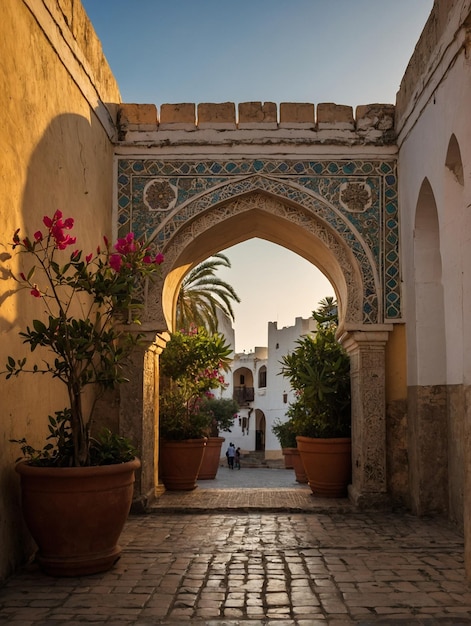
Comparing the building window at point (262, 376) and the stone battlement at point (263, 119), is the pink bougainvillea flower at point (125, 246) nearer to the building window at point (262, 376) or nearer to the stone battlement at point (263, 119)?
the stone battlement at point (263, 119)

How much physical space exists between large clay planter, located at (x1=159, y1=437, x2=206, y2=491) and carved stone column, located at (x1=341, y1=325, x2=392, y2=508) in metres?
2.20

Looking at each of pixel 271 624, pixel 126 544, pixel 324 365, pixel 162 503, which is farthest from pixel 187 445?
pixel 271 624

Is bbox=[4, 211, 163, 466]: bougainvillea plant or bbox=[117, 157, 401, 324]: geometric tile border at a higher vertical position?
bbox=[117, 157, 401, 324]: geometric tile border

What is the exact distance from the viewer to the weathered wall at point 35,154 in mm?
4906

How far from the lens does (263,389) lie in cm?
4147

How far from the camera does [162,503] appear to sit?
800 cm

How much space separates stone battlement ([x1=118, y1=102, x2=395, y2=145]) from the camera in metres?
8.34

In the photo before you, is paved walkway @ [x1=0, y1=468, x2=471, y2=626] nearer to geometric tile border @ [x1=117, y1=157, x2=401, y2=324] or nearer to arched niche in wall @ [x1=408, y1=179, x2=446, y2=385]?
arched niche in wall @ [x1=408, y1=179, x2=446, y2=385]

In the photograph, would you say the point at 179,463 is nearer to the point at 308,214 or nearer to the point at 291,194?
the point at 308,214

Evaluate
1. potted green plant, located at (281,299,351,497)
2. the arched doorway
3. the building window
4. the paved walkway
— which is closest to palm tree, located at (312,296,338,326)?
potted green plant, located at (281,299,351,497)

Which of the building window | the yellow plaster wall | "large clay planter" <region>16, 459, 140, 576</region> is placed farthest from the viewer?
the building window

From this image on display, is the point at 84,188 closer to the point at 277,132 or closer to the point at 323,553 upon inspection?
the point at 277,132

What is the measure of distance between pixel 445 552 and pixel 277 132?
16.4 feet

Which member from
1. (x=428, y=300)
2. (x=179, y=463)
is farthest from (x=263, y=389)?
(x=428, y=300)
